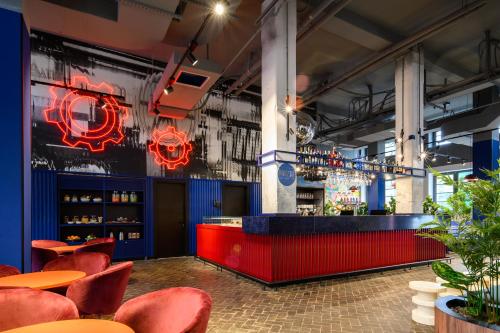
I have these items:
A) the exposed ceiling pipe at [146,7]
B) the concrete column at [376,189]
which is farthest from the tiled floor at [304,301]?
the concrete column at [376,189]

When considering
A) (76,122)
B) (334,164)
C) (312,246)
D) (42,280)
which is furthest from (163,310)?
(76,122)

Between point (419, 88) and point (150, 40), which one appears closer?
point (150, 40)

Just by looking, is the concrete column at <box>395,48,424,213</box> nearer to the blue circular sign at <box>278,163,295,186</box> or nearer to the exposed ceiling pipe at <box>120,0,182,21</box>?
the blue circular sign at <box>278,163,295,186</box>

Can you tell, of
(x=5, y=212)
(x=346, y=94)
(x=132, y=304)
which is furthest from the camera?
(x=346, y=94)

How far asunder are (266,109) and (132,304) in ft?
15.5

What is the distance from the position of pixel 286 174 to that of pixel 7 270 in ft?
14.3

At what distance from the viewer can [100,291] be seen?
3002 mm

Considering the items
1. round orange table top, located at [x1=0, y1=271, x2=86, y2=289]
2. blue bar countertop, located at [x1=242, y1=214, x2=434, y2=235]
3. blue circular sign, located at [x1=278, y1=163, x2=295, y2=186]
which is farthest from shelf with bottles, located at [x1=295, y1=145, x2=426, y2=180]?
round orange table top, located at [x1=0, y1=271, x2=86, y2=289]

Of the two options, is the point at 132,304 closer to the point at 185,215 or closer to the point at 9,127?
the point at 9,127

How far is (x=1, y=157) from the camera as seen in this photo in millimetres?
3385

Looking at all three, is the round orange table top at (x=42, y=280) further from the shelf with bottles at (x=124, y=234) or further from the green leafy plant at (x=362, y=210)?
the green leafy plant at (x=362, y=210)

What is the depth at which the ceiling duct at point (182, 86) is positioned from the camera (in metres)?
6.16

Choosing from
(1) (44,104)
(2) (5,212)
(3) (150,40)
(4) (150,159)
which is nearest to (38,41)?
(1) (44,104)

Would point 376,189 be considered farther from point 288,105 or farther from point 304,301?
point 304,301
